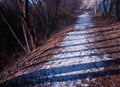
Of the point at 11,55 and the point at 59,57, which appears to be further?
the point at 11,55

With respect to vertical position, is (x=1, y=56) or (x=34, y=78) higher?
(x=34, y=78)

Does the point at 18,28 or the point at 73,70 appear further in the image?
the point at 18,28

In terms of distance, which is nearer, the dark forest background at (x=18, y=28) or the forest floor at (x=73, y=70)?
the forest floor at (x=73, y=70)

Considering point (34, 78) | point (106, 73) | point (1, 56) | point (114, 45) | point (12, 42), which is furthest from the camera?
point (12, 42)

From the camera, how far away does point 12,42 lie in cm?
1228

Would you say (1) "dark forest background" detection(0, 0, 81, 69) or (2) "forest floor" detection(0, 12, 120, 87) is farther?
(1) "dark forest background" detection(0, 0, 81, 69)

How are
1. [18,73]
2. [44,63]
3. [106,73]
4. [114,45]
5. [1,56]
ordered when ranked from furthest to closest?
[1,56]
[114,45]
[44,63]
[18,73]
[106,73]

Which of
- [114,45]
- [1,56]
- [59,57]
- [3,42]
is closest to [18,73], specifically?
[59,57]

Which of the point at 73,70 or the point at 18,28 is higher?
the point at 18,28

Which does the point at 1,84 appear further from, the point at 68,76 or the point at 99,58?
the point at 99,58

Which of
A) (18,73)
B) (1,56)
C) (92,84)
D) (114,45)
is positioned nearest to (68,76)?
(92,84)

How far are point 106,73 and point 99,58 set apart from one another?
3.74 feet

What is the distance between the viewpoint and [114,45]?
23.1 ft

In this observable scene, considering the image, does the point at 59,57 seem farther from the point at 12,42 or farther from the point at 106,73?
the point at 12,42
